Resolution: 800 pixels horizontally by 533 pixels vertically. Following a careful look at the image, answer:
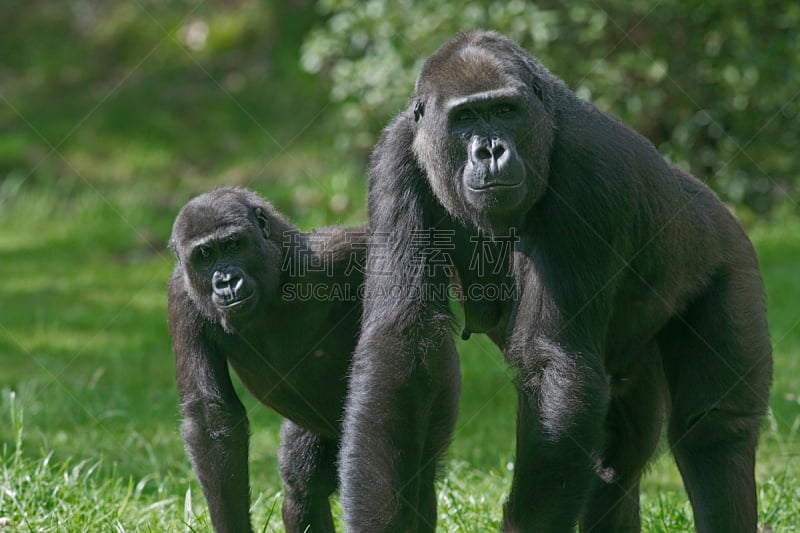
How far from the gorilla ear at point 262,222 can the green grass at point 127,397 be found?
4.09ft

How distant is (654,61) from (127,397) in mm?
6096

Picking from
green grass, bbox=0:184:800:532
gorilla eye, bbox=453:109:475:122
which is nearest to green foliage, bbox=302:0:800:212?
green grass, bbox=0:184:800:532

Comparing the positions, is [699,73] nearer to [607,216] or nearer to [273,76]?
[273,76]

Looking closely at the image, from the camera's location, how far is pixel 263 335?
5.25 meters

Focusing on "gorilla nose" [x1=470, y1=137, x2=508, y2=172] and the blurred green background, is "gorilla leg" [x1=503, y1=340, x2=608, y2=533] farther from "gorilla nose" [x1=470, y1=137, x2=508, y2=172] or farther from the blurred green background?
the blurred green background

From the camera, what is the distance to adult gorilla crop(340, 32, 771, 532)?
4.06m

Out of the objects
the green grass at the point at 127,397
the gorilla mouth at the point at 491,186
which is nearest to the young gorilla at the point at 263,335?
the green grass at the point at 127,397

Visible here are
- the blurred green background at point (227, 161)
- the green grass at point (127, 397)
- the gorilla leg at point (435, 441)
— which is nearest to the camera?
the gorilla leg at point (435, 441)

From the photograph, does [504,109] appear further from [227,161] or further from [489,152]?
[227,161]

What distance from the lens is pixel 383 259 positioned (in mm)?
4383

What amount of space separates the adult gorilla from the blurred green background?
87 cm

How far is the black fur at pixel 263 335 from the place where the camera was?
16.6ft

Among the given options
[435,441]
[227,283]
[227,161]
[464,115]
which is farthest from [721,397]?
[227,161]

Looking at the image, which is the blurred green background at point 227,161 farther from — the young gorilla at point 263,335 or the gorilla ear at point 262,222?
the gorilla ear at point 262,222
